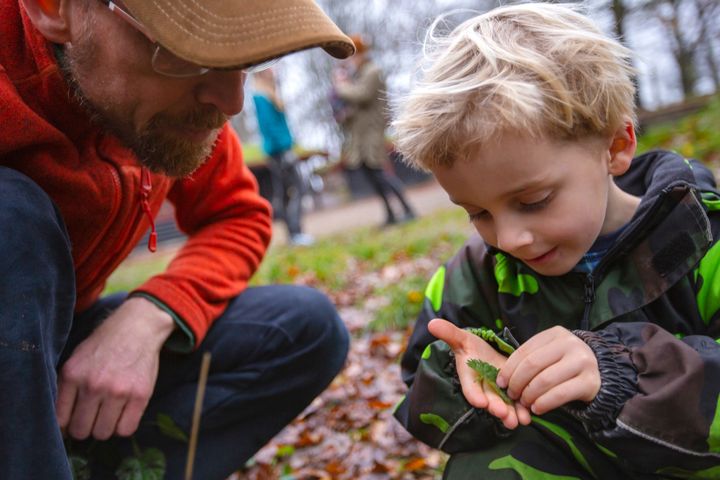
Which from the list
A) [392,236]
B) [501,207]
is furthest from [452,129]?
[392,236]

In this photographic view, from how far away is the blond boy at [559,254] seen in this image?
43.9 inches

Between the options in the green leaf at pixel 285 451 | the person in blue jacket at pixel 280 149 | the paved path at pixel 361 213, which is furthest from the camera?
the paved path at pixel 361 213

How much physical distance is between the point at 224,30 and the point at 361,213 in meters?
10.0

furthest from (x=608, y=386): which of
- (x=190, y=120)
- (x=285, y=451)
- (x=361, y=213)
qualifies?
(x=361, y=213)

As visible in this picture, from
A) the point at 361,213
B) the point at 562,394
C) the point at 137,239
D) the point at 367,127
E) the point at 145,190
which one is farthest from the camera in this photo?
the point at 361,213

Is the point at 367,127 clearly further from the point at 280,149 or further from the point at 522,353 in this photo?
the point at 522,353

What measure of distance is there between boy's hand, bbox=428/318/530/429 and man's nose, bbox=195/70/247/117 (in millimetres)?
608

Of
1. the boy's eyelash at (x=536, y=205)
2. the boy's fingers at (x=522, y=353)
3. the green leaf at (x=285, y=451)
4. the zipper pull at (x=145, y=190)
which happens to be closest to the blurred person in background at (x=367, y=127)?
the green leaf at (x=285, y=451)

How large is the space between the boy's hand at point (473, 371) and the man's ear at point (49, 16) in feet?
3.13

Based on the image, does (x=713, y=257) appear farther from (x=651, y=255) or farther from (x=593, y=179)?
(x=593, y=179)

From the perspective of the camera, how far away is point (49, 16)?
1.32 metres

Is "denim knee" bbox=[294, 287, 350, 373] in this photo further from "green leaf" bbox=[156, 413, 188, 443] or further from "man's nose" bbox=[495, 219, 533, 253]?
"man's nose" bbox=[495, 219, 533, 253]

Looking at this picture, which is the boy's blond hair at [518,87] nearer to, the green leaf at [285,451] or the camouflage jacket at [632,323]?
the camouflage jacket at [632,323]

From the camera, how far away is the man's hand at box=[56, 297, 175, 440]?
1383mm
